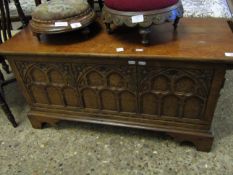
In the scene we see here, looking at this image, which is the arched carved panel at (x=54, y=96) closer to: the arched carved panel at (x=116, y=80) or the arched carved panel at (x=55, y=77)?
the arched carved panel at (x=55, y=77)

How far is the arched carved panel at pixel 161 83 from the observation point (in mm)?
1098

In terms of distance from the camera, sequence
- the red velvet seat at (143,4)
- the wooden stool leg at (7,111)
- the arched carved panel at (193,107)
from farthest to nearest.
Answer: the wooden stool leg at (7,111), the arched carved panel at (193,107), the red velvet seat at (143,4)

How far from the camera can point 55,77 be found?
1257 mm

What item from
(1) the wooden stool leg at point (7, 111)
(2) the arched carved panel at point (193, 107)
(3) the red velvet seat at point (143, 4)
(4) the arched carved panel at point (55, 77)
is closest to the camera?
(3) the red velvet seat at point (143, 4)

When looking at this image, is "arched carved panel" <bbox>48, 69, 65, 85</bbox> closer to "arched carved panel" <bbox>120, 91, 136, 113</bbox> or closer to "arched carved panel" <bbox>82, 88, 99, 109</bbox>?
"arched carved panel" <bbox>82, 88, 99, 109</bbox>

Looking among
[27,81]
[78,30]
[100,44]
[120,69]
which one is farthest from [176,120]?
[27,81]

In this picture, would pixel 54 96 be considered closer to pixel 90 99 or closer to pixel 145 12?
pixel 90 99

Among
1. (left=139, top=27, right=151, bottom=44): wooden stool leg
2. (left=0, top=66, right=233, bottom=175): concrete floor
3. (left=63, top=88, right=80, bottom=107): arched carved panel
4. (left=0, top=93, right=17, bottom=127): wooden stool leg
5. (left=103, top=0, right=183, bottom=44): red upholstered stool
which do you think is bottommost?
(left=0, top=66, right=233, bottom=175): concrete floor

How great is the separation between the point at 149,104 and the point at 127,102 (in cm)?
12

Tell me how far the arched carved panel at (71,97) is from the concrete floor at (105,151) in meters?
0.22

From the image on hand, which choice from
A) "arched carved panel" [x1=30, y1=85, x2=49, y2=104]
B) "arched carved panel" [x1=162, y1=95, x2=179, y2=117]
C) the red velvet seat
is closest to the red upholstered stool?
the red velvet seat

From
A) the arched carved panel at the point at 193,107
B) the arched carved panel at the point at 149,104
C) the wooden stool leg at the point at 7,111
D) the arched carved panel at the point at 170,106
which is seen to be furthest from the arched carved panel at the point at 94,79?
the wooden stool leg at the point at 7,111

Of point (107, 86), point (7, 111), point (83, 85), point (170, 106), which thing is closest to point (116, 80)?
point (107, 86)

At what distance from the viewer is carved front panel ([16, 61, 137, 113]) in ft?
3.79
